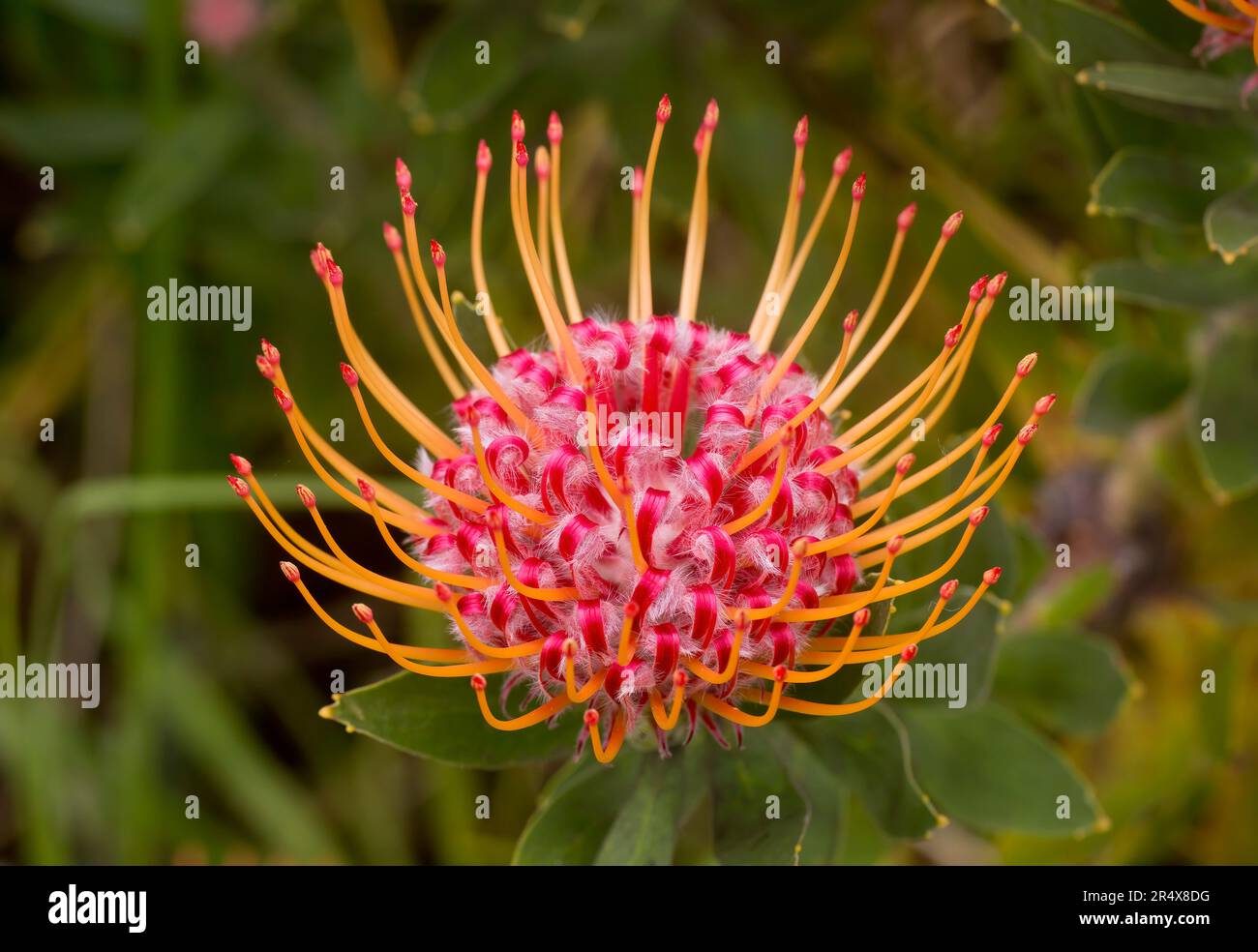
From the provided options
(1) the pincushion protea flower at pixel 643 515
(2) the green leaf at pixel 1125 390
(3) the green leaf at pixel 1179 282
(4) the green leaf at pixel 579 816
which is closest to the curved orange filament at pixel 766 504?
(1) the pincushion protea flower at pixel 643 515

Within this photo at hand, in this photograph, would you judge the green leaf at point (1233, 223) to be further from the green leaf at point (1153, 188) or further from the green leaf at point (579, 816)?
the green leaf at point (579, 816)

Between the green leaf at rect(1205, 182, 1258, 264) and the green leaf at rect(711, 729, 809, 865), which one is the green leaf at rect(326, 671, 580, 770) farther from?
the green leaf at rect(1205, 182, 1258, 264)

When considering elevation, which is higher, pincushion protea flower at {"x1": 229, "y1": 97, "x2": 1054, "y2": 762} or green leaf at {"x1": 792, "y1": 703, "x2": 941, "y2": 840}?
pincushion protea flower at {"x1": 229, "y1": 97, "x2": 1054, "y2": 762}

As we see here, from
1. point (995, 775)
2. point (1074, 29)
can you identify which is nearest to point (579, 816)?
point (995, 775)

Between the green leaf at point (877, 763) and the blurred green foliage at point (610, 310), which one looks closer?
the green leaf at point (877, 763)

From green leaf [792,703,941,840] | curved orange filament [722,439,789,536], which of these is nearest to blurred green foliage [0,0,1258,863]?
green leaf [792,703,941,840]

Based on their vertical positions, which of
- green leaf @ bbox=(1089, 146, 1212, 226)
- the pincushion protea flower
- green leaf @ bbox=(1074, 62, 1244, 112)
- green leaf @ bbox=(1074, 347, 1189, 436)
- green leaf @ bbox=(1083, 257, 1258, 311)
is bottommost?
the pincushion protea flower
